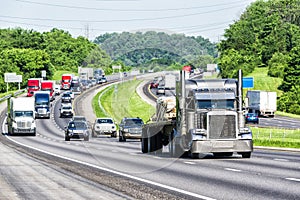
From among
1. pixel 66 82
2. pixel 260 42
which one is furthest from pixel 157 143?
pixel 260 42

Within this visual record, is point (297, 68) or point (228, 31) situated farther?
point (228, 31)

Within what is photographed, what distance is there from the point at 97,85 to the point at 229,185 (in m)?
138

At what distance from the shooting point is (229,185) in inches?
731

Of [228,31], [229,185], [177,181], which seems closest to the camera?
[229,185]

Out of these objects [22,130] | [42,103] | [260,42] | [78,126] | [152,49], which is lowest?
[22,130]

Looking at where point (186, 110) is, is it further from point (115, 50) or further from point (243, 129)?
point (115, 50)

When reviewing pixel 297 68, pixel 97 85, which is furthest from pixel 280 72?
pixel 97 85

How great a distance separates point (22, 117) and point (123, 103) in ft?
55.2

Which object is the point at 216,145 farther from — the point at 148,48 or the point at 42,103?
the point at 42,103

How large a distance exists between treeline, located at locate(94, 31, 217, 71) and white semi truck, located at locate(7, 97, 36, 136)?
44.6 m

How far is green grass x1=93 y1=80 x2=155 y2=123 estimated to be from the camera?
180 ft

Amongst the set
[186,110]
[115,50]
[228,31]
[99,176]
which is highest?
[228,31]

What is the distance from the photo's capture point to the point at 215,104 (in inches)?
1130

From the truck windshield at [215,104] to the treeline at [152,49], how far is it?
2.88 m
